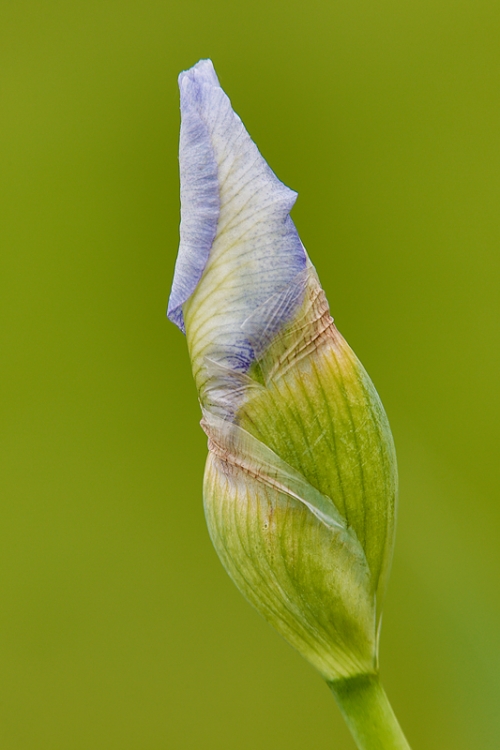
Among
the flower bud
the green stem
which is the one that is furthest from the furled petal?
the green stem

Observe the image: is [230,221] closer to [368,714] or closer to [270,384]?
[270,384]

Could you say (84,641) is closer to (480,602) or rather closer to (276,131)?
(480,602)

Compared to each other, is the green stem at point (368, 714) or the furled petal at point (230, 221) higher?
the furled petal at point (230, 221)

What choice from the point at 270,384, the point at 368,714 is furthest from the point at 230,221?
the point at 368,714

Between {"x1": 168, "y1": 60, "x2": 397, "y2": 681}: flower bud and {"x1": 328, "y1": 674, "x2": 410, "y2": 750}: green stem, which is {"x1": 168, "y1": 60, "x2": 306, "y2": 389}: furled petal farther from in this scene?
{"x1": 328, "y1": 674, "x2": 410, "y2": 750}: green stem

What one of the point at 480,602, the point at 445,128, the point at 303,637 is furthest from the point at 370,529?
the point at 445,128

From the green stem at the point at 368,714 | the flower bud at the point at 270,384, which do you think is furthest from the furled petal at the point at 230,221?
the green stem at the point at 368,714

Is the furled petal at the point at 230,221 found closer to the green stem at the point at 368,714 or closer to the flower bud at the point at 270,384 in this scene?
the flower bud at the point at 270,384
